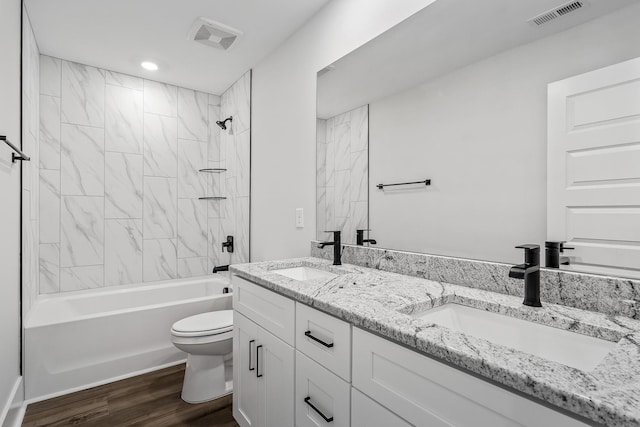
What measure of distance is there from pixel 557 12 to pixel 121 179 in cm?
320

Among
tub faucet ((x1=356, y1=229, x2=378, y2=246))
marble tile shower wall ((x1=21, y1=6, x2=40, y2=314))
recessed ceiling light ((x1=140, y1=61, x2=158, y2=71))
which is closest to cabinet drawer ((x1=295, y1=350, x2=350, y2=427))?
tub faucet ((x1=356, y1=229, x2=378, y2=246))

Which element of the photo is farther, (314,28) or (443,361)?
(314,28)

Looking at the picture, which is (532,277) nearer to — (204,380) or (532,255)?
(532,255)

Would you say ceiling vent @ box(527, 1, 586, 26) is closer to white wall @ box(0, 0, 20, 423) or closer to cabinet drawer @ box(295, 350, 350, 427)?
cabinet drawer @ box(295, 350, 350, 427)

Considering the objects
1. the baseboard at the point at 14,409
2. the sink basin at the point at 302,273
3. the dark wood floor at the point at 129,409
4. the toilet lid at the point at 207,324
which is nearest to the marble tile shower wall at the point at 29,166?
the baseboard at the point at 14,409

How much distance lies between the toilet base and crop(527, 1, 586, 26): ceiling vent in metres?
2.33

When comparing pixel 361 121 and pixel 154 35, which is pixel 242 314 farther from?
pixel 154 35

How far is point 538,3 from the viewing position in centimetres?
106

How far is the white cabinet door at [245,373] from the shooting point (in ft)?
5.04

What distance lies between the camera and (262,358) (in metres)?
1.46

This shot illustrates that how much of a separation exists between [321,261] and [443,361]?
4.08ft

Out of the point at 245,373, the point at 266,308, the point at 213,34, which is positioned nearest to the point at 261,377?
the point at 245,373

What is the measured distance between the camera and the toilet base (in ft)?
6.67

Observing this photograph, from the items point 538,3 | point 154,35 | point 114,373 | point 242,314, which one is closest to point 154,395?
point 114,373
